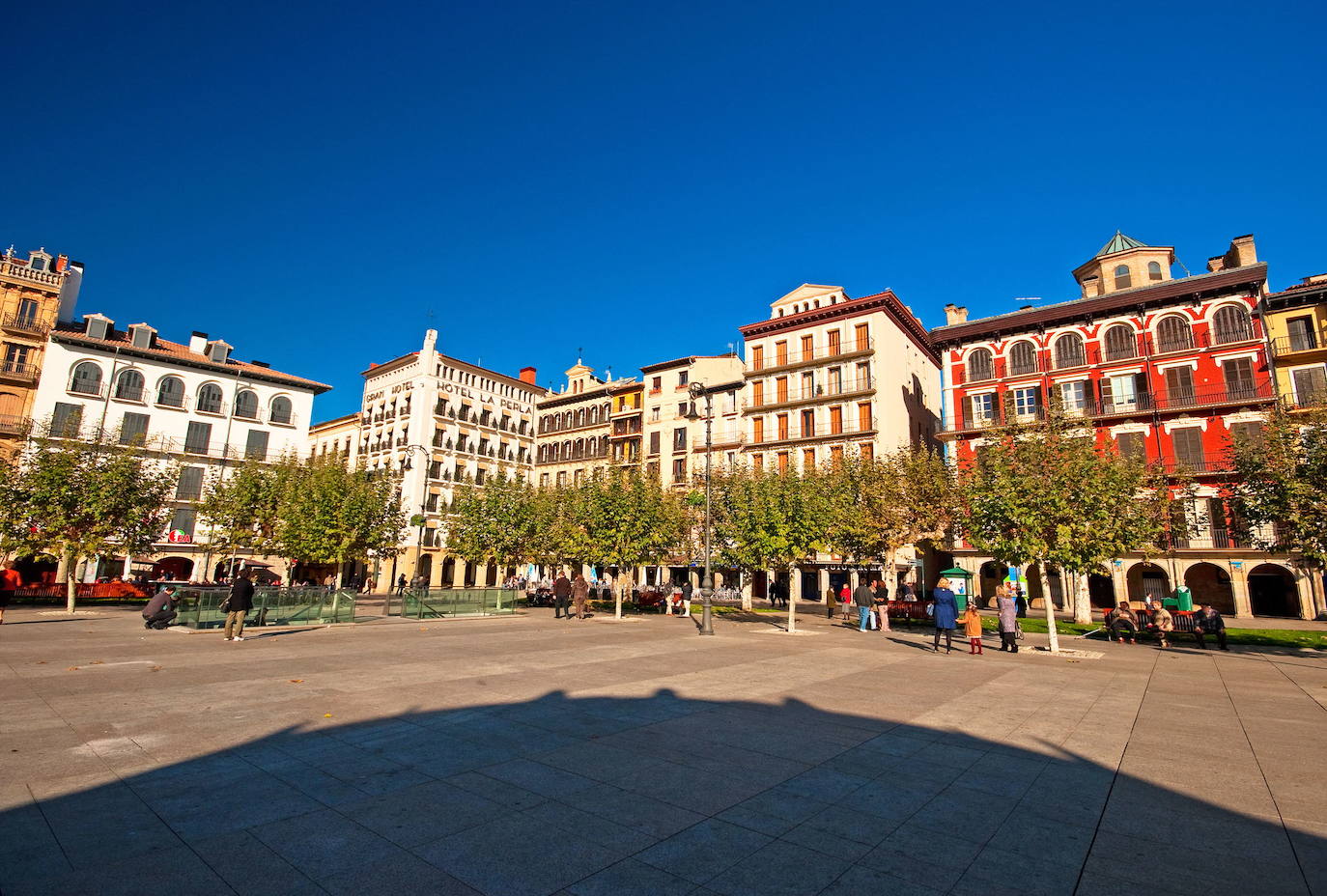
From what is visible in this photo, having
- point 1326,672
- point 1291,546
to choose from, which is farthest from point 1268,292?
point 1326,672

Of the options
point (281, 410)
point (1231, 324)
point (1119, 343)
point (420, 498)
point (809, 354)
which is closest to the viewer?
point (1231, 324)

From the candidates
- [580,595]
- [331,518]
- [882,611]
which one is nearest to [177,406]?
[331,518]

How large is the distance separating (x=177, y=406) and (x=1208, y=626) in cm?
5695

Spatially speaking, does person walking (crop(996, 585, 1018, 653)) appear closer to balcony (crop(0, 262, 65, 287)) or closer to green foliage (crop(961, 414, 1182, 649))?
green foliage (crop(961, 414, 1182, 649))

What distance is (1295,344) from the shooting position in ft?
112

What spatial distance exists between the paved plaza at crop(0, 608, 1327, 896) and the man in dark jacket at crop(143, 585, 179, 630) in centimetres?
604

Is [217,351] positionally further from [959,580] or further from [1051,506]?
[1051,506]

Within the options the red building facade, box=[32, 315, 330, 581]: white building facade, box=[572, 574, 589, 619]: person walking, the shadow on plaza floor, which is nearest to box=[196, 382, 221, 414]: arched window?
box=[32, 315, 330, 581]: white building facade

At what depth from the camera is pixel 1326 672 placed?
14.4 m

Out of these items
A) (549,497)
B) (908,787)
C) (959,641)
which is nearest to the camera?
(908,787)

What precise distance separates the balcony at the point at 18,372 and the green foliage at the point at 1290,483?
200 ft

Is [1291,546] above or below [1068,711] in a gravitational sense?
above

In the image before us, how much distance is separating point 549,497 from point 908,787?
35575mm

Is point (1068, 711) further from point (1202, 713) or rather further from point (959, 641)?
point (959, 641)
